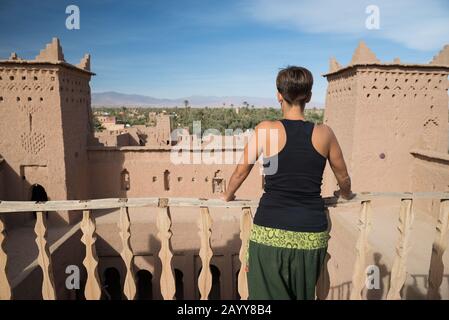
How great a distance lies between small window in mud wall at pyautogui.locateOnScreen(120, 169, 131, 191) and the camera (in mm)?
14969

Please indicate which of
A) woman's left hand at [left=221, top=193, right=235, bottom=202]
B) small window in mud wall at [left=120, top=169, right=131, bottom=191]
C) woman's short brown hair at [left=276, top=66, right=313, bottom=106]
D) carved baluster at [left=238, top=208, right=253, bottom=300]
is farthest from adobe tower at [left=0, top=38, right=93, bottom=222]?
woman's short brown hair at [left=276, top=66, right=313, bottom=106]

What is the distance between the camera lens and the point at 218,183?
50.6 ft

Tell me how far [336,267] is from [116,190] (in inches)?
395

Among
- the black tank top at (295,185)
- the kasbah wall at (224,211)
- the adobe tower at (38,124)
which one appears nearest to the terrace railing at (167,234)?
the black tank top at (295,185)

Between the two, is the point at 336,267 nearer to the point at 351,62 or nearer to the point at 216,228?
the point at 216,228

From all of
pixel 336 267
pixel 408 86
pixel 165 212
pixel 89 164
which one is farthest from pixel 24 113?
pixel 408 86

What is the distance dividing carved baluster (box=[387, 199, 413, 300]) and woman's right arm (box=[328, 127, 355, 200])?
67cm

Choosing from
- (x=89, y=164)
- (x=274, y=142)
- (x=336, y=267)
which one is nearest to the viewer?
(x=274, y=142)

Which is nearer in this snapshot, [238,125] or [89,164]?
[89,164]

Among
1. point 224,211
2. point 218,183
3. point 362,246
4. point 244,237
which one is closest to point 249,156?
point 244,237

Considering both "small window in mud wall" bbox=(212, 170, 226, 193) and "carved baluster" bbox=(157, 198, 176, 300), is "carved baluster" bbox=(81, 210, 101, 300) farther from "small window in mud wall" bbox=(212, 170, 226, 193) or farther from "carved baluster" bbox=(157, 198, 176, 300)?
"small window in mud wall" bbox=(212, 170, 226, 193)

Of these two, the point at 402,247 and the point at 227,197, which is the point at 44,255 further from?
the point at 402,247

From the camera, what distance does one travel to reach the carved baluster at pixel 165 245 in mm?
2820
